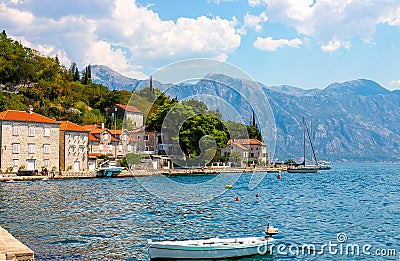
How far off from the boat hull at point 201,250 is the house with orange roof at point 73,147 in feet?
182

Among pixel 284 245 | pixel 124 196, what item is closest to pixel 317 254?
pixel 284 245

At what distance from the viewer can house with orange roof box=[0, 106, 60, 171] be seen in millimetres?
61625

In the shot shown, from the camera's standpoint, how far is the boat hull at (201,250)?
57.0 ft

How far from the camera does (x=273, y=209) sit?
112 ft

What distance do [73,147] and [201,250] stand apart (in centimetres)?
5693

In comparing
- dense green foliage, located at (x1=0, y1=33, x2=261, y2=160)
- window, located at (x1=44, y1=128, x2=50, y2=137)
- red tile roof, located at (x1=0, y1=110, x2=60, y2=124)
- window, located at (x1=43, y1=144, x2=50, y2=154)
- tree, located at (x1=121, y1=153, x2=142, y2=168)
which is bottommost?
tree, located at (x1=121, y1=153, x2=142, y2=168)

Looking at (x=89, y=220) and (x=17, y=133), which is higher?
(x=17, y=133)

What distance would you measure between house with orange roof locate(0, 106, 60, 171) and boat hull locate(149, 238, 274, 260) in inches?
1977

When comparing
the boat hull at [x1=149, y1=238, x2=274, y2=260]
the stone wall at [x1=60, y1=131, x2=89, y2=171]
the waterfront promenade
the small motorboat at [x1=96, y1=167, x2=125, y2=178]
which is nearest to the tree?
the waterfront promenade

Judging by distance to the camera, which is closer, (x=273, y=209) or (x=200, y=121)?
(x=273, y=209)

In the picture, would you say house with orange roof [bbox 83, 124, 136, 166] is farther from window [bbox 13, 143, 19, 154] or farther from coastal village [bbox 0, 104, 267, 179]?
window [bbox 13, 143, 19, 154]

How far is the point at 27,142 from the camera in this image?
210 ft

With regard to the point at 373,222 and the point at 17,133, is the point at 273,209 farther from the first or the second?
the point at 17,133

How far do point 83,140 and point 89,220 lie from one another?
46817 mm
